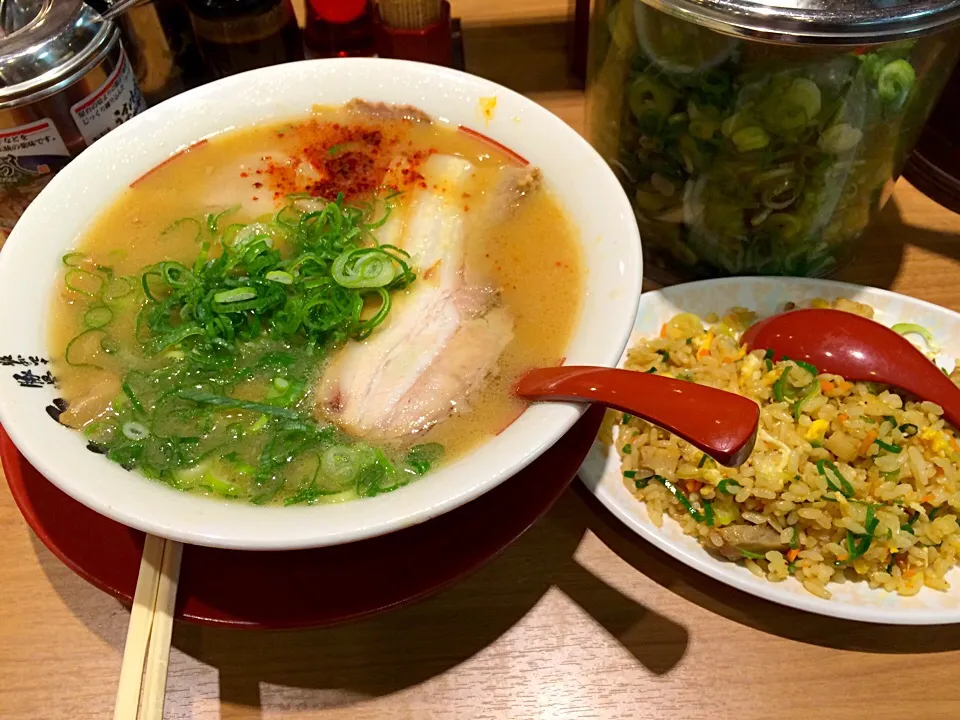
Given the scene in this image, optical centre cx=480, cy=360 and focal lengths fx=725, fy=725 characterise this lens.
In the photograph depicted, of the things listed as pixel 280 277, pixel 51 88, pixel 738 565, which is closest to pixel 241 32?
pixel 51 88

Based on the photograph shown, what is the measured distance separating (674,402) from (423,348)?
1.42 feet

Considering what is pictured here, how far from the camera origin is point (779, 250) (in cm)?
145

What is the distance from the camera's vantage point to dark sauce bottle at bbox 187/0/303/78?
1715 millimetres

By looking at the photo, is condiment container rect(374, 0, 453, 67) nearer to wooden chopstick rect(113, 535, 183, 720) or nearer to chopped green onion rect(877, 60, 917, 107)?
chopped green onion rect(877, 60, 917, 107)

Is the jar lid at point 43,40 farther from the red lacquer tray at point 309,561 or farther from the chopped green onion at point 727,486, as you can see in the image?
the chopped green onion at point 727,486

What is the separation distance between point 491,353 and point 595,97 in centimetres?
69

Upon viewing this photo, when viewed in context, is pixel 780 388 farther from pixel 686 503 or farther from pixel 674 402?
pixel 674 402

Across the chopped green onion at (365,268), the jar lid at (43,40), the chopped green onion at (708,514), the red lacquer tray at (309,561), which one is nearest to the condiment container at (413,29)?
the jar lid at (43,40)

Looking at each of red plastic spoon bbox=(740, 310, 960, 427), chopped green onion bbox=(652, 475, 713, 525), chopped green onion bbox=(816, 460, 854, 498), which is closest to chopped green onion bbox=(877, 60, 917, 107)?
red plastic spoon bbox=(740, 310, 960, 427)

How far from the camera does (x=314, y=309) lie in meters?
1.13

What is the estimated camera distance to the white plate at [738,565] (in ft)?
3.55

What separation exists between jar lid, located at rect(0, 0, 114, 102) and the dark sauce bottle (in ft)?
1.04

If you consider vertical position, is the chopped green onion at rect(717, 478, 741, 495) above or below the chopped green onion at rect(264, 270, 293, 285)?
below

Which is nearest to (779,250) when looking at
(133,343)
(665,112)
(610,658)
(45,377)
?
(665,112)
